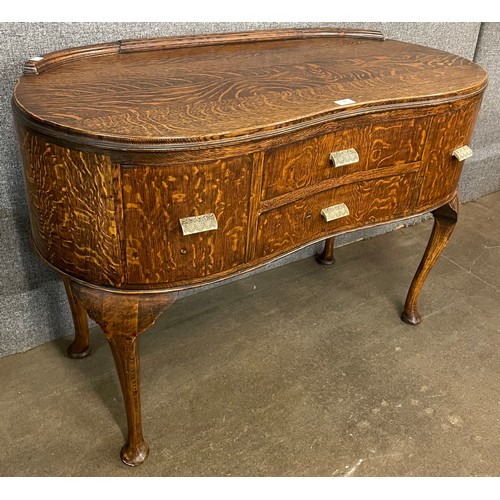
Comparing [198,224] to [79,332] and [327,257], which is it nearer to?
[79,332]

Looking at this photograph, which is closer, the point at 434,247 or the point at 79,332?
the point at 79,332

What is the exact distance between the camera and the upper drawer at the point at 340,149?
109cm

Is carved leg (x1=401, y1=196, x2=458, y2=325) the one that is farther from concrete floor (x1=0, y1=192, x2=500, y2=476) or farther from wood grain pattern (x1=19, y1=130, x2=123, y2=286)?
wood grain pattern (x1=19, y1=130, x2=123, y2=286)

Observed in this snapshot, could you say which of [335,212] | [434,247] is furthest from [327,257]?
[335,212]

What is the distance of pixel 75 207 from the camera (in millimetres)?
1004

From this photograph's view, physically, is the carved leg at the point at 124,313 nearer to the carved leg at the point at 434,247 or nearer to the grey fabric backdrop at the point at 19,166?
the grey fabric backdrop at the point at 19,166

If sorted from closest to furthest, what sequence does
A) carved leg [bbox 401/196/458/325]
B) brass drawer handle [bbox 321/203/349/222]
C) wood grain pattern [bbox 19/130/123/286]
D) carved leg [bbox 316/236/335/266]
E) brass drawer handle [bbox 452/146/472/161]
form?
wood grain pattern [bbox 19/130/123/286], brass drawer handle [bbox 321/203/349/222], brass drawer handle [bbox 452/146/472/161], carved leg [bbox 401/196/458/325], carved leg [bbox 316/236/335/266]

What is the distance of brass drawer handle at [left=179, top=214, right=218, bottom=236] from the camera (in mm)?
1018

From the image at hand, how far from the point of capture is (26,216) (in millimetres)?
1442

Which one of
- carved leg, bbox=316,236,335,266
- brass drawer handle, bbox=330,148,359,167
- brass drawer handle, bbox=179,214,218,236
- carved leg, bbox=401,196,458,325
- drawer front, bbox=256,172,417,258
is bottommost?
carved leg, bbox=316,236,335,266

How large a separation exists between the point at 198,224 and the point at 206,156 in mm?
127

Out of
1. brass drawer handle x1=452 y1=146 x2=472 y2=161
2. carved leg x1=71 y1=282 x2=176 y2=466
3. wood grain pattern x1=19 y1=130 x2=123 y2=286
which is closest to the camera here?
wood grain pattern x1=19 y1=130 x2=123 y2=286

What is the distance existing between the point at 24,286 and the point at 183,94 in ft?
2.39

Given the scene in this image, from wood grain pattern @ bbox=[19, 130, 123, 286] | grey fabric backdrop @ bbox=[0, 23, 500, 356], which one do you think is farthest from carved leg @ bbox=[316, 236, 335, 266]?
wood grain pattern @ bbox=[19, 130, 123, 286]
